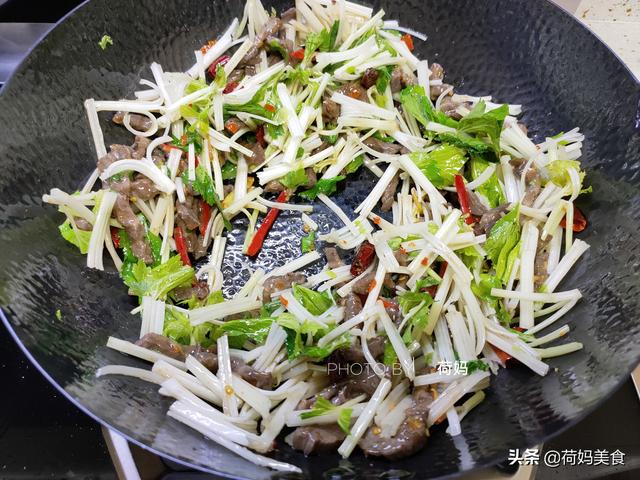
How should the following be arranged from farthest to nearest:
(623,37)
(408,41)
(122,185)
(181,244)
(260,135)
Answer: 1. (623,37)
2. (408,41)
3. (260,135)
4. (181,244)
5. (122,185)

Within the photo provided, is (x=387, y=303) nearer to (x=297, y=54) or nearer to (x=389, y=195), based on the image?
(x=389, y=195)

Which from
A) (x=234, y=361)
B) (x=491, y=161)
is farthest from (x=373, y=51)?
(x=234, y=361)

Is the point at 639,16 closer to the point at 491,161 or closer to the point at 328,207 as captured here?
the point at 491,161

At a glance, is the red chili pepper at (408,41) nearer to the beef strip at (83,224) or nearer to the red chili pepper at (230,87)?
the red chili pepper at (230,87)

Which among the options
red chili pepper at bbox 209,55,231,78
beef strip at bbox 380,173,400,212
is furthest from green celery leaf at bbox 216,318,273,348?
red chili pepper at bbox 209,55,231,78

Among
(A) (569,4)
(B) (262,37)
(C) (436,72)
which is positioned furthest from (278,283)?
(A) (569,4)

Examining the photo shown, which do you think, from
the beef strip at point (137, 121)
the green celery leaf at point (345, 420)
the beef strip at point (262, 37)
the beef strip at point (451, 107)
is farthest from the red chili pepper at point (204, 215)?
the beef strip at point (451, 107)
